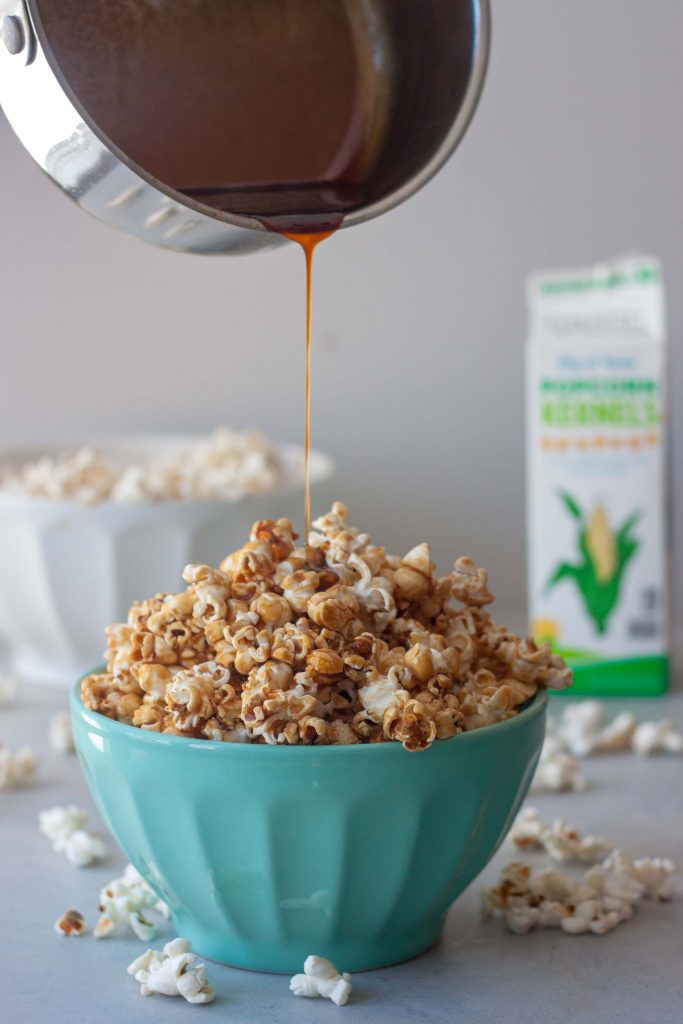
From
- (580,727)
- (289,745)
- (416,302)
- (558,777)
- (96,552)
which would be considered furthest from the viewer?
(416,302)

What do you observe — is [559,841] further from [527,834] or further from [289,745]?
[289,745]

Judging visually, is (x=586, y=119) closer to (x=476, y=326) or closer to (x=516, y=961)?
(x=476, y=326)

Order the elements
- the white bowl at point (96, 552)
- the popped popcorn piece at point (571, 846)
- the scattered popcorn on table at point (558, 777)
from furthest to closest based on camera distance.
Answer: the white bowl at point (96, 552) < the scattered popcorn on table at point (558, 777) < the popped popcorn piece at point (571, 846)

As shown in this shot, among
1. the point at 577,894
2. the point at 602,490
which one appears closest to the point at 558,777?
the point at 577,894

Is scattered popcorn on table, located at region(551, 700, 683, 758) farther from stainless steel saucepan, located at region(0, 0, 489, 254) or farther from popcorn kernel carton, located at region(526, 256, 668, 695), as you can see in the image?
stainless steel saucepan, located at region(0, 0, 489, 254)

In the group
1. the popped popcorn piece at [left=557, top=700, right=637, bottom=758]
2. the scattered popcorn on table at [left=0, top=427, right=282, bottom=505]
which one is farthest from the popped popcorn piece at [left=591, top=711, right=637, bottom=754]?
the scattered popcorn on table at [left=0, top=427, right=282, bottom=505]

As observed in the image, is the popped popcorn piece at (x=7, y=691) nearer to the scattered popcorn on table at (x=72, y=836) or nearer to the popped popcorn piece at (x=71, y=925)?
the scattered popcorn on table at (x=72, y=836)

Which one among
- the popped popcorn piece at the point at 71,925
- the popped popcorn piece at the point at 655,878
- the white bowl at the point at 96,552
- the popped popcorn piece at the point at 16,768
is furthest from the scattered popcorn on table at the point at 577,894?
the white bowl at the point at 96,552

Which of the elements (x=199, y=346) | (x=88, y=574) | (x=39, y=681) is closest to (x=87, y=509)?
(x=88, y=574)
